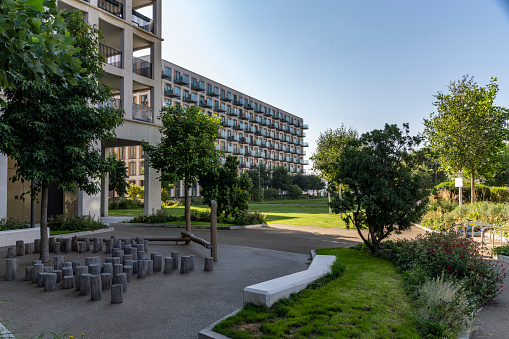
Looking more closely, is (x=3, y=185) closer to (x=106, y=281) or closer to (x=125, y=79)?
(x=125, y=79)

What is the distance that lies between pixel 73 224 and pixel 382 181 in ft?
42.7

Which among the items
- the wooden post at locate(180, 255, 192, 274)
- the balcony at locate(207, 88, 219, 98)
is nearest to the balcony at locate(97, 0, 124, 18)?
the wooden post at locate(180, 255, 192, 274)

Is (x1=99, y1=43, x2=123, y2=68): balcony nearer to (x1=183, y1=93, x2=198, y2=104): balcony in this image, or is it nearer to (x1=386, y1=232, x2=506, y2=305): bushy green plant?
(x1=386, y1=232, x2=506, y2=305): bushy green plant

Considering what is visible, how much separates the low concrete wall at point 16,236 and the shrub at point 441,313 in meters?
12.8

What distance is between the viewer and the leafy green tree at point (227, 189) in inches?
789

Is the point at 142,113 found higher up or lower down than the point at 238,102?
lower down

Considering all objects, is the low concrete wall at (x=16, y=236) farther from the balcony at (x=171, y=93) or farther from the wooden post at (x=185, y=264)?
the balcony at (x=171, y=93)

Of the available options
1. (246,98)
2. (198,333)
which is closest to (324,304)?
(198,333)

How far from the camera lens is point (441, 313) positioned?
5.03 m

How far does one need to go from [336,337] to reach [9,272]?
710 centimetres

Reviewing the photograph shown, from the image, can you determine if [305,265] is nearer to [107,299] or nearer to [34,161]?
[107,299]

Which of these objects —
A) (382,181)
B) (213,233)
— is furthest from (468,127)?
(213,233)

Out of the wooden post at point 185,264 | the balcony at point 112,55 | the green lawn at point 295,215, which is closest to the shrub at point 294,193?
the green lawn at point 295,215

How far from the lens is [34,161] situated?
8797 millimetres
